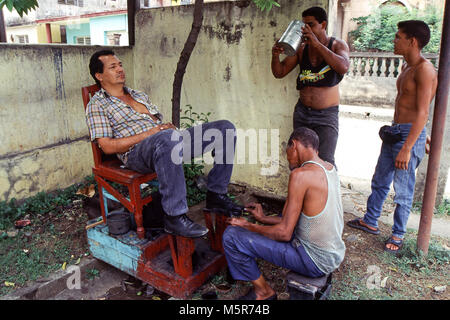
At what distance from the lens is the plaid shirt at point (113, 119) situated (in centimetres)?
296

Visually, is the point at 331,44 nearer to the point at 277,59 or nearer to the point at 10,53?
the point at 277,59

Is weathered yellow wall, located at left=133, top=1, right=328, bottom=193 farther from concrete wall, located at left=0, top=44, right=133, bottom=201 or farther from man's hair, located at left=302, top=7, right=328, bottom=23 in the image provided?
concrete wall, located at left=0, top=44, right=133, bottom=201

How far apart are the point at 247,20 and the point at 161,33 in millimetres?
1462

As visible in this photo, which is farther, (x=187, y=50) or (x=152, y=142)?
(x=187, y=50)

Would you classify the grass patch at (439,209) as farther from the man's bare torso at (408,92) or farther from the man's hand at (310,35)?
the man's hand at (310,35)

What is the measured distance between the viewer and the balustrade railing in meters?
11.1

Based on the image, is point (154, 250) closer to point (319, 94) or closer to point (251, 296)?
point (251, 296)

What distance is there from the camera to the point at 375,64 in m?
11.3

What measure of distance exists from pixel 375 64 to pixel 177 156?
34.3 feet

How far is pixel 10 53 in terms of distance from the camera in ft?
13.2

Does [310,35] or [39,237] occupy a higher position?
[310,35]

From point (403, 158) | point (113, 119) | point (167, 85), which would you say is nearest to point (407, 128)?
point (403, 158)

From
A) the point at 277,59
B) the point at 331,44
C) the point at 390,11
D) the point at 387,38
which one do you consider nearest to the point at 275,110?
the point at 277,59

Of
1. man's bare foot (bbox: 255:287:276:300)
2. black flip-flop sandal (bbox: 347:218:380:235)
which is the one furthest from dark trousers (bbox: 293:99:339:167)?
man's bare foot (bbox: 255:287:276:300)
